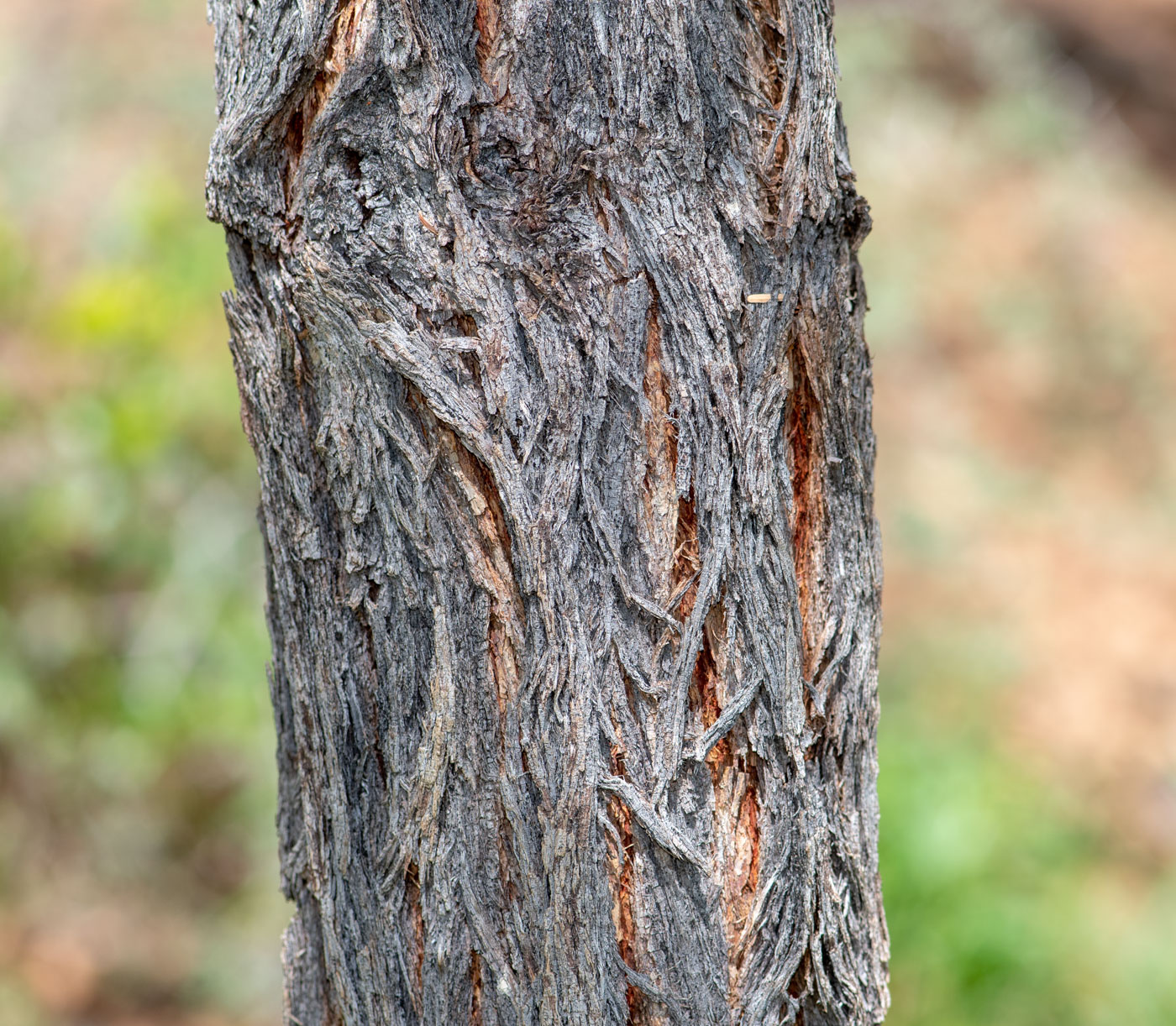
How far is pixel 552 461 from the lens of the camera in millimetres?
940

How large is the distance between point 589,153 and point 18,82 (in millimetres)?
4315

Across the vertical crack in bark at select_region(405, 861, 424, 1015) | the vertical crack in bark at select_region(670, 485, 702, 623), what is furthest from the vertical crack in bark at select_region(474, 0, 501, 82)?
the vertical crack in bark at select_region(405, 861, 424, 1015)

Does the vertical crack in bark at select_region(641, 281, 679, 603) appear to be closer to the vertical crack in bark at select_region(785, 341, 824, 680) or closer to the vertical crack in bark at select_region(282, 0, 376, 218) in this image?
the vertical crack in bark at select_region(785, 341, 824, 680)

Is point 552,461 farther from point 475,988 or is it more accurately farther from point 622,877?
point 475,988

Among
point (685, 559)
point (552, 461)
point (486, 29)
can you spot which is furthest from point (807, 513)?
point (486, 29)

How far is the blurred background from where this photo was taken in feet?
9.19

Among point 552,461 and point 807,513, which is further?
point 807,513

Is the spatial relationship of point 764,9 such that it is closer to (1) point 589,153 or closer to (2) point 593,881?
(1) point 589,153

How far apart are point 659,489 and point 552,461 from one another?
0.32ft

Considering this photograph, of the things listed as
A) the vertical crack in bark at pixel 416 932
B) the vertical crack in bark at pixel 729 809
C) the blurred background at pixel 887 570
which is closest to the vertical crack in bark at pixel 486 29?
the vertical crack in bark at pixel 729 809

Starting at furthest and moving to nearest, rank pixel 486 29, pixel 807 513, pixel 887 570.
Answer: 1. pixel 887 570
2. pixel 807 513
3. pixel 486 29

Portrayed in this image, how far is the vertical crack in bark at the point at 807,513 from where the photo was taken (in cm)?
104

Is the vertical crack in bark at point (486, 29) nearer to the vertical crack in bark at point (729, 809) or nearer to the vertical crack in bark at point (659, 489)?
the vertical crack in bark at point (659, 489)

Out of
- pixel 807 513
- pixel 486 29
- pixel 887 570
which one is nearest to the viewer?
pixel 486 29
